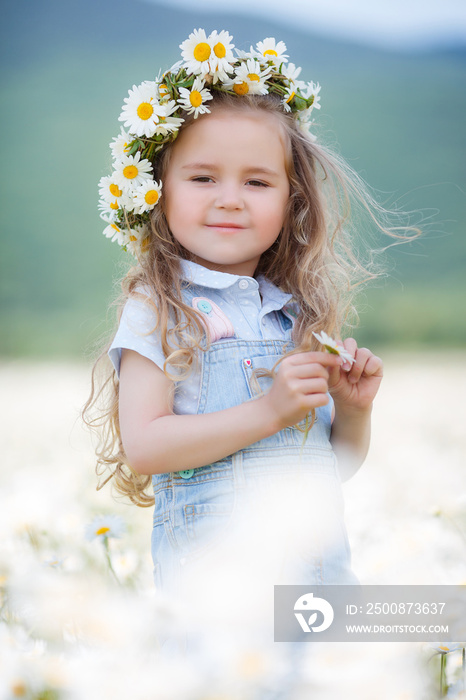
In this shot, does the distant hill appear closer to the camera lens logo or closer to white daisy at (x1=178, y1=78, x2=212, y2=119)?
white daisy at (x1=178, y1=78, x2=212, y2=119)

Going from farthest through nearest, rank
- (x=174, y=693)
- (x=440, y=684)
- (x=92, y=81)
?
1. (x=92, y=81)
2. (x=440, y=684)
3. (x=174, y=693)

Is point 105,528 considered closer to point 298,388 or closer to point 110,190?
point 298,388

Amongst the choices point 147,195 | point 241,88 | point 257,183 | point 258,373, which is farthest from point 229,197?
point 258,373

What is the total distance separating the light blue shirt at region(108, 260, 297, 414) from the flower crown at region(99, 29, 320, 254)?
0.24m

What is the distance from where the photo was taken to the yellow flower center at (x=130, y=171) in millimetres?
2283

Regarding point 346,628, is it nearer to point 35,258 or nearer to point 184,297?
point 184,297

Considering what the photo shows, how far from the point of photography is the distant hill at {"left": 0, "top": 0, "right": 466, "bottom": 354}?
11.8 m

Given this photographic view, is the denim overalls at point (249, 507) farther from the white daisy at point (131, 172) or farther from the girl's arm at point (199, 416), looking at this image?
the white daisy at point (131, 172)

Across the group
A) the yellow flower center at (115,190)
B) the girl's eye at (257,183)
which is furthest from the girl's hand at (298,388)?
the yellow flower center at (115,190)

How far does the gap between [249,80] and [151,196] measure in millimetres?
423

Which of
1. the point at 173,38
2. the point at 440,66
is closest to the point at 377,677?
the point at 173,38

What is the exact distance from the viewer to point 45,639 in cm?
214

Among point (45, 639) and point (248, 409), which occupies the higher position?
point (248, 409)

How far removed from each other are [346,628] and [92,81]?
11859mm
